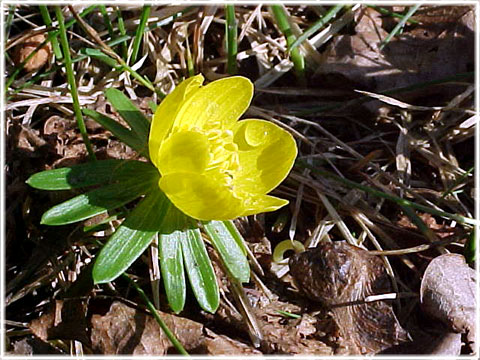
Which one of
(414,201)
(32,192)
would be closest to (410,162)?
(414,201)

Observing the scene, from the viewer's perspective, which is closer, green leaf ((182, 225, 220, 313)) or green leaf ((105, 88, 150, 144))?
green leaf ((182, 225, 220, 313))

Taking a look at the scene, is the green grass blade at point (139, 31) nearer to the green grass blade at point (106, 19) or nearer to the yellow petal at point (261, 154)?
the green grass blade at point (106, 19)

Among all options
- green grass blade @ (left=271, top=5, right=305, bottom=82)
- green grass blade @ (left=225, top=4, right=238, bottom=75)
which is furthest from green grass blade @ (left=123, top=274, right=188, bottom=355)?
green grass blade @ (left=271, top=5, right=305, bottom=82)

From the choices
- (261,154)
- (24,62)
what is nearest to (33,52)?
(24,62)

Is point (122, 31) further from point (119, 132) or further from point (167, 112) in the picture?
point (167, 112)

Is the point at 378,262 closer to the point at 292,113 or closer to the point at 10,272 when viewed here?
the point at 292,113

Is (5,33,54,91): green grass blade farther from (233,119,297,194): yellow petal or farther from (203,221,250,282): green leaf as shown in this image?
(203,221,250,282): green leaf
